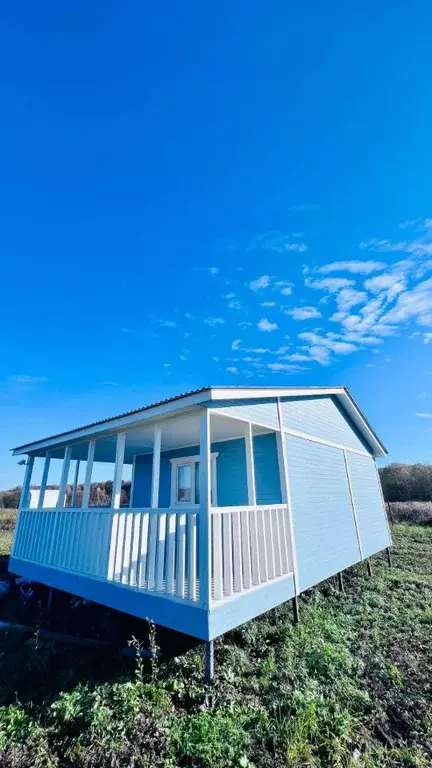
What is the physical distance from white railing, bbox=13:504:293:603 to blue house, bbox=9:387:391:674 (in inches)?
0.8

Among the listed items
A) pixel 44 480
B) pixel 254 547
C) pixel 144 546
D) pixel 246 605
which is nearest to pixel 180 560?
pixel 144 546

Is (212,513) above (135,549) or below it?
above

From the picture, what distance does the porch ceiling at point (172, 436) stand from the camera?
6273mm

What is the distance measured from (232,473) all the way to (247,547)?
338cm

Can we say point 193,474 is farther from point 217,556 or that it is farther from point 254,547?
point 217,556

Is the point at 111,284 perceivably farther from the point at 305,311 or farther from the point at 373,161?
the point at 373,161


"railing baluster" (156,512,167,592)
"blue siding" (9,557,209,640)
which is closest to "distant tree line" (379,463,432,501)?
"blue siding" (9,557,209,640)

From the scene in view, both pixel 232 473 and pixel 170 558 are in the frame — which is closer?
pixel 170 558

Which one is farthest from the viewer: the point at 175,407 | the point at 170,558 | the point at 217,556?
the point at 175,407

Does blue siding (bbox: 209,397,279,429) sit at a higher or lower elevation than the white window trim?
higher

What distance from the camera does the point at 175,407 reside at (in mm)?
5090

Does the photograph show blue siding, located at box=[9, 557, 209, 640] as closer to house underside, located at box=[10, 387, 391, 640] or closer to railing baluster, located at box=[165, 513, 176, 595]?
house underside, located at box=[10, 387, 391, 640]

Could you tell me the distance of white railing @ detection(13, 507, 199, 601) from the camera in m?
4.42

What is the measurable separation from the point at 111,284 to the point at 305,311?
6.74 meters
